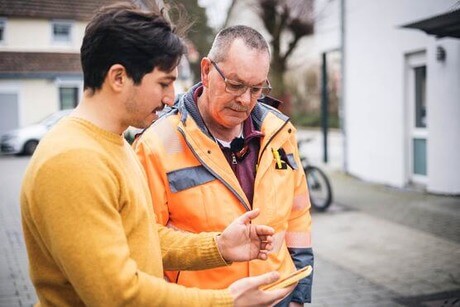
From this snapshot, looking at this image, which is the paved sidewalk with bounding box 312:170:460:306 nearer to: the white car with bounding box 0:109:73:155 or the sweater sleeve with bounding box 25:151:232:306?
the sweater sleeve with bounding box 25:151:232:306

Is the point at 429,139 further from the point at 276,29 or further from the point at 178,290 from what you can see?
the point at 276,29

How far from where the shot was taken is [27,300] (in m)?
5.00

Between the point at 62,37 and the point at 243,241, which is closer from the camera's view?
the point at 243,241

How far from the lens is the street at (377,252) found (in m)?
5.14

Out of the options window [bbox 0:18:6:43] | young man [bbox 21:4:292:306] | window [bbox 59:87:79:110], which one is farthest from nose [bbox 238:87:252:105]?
window [bbox 59:87:79:110]

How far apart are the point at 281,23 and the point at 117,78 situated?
1908 cm

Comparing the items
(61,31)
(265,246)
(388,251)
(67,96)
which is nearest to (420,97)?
(388,251)

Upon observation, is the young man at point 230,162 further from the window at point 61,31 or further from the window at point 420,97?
the window at point 61,31

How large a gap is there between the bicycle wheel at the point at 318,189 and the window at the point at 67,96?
19.9m

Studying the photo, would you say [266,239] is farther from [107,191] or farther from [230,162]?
[107,191]

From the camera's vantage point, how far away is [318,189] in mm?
9039

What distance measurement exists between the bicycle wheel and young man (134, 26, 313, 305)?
6448mm

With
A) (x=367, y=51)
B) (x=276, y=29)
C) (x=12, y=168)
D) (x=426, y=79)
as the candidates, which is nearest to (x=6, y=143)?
(x=12, y=168)

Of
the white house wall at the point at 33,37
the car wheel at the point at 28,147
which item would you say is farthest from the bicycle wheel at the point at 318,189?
the white house wall at the point at 33,37
